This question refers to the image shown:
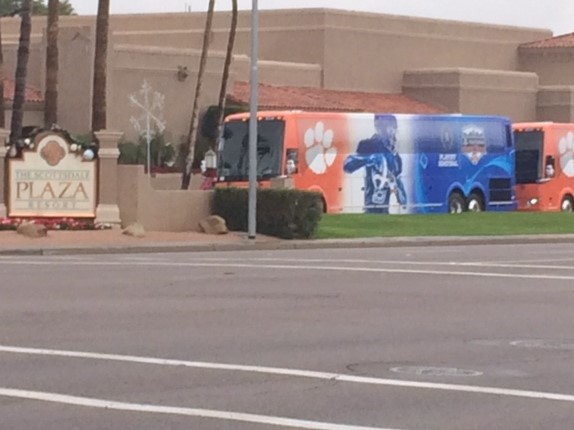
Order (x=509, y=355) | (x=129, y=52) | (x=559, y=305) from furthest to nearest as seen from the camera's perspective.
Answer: (x=129, y=52), (x=559, y=305), (x=509, y=355)

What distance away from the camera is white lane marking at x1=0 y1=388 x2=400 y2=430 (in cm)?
1073

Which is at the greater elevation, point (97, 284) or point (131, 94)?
point (131, 94)

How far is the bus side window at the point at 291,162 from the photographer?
146ft

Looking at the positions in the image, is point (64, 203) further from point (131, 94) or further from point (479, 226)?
point (131, 94)

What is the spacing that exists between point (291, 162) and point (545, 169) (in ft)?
Answer: 43.0

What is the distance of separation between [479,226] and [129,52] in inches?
755

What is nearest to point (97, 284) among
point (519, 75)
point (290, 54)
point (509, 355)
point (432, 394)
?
point (509, 355)

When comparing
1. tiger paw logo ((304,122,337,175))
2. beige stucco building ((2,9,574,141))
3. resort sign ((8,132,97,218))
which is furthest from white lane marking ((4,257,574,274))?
beige stucco building ((2,9,574,141))

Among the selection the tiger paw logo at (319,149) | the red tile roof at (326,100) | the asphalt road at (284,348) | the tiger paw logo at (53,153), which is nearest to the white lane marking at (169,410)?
the asphalt road at (284,348)

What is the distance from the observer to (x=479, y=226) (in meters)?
42.5

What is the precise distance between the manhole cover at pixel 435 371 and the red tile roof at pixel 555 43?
62.9 meters

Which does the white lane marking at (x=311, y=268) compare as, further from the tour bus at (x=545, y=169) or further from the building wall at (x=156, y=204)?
the tour bus at (x=545, y=169)

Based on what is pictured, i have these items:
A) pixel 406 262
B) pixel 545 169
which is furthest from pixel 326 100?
pixel 406 262

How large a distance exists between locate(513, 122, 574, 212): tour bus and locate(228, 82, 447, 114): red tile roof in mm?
9704
